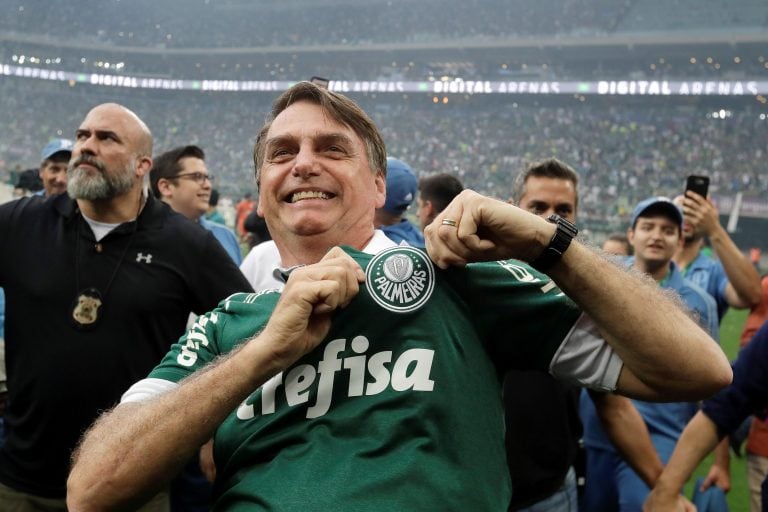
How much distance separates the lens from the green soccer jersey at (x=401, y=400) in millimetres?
1357

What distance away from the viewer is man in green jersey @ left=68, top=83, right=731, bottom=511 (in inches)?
54.2

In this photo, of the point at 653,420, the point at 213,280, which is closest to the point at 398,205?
the point at 213,280

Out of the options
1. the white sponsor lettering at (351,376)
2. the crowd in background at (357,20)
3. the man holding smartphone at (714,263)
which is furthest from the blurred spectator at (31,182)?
the crowd in background at (357,20)

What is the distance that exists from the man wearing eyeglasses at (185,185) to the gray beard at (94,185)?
70.8 inches

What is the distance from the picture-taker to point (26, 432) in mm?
2869

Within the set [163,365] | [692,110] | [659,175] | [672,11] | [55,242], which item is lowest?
[163,365]

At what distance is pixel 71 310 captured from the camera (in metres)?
2.85

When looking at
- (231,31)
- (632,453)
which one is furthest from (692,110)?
(632,453)

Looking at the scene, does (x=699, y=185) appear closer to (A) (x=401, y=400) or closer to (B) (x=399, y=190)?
(B) (x=399, y=190)

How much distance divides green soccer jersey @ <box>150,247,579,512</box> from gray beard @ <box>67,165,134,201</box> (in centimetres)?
180

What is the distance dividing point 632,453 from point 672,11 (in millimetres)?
36178

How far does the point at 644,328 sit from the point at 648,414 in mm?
2426

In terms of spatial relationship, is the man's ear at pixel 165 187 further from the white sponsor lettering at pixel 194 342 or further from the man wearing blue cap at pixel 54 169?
the white sponsor lettering at pixel 194 342

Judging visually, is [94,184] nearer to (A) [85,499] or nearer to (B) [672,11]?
(A) [85,499]
